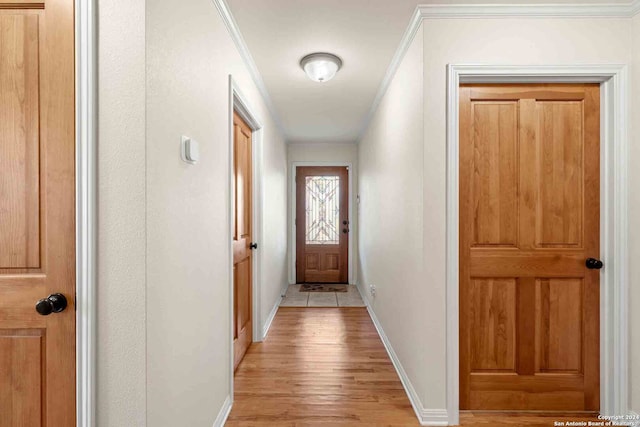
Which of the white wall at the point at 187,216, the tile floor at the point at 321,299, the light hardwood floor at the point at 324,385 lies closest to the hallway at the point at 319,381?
the light hardwood floor at the point at 324,385

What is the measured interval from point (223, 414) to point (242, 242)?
1.27 meters

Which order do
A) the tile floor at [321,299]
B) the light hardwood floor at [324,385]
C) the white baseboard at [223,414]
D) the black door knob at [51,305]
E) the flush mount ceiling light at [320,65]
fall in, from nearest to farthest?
1. the black door knob at [51,305]
2. the white baseboard at [223,414]
3. the light hardwood floor at [324,385]
4. the flush mount ceiling light at [320,65]
5. the tile floor at [321,299]

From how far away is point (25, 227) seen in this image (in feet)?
3.74

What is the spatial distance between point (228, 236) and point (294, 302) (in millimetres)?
2550

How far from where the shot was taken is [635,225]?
1814 mm

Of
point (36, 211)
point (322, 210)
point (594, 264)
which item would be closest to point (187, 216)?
point (36, 211)

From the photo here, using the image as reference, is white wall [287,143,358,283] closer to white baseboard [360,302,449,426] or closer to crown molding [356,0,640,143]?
white baseboard [360,302,449,426]

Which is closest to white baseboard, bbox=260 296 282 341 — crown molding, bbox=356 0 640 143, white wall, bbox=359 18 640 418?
white wall, bbox=359 18 640 418

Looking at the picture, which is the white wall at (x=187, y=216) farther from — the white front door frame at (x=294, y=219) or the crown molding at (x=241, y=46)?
the white front door frame at (x=294, y=219)

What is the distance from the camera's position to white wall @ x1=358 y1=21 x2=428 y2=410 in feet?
6.25

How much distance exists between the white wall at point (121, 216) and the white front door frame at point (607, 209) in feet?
5.15

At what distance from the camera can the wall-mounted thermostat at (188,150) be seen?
135cm

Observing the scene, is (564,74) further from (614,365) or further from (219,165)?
(219,165)

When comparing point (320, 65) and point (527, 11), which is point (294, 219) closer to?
point (320, 65)
